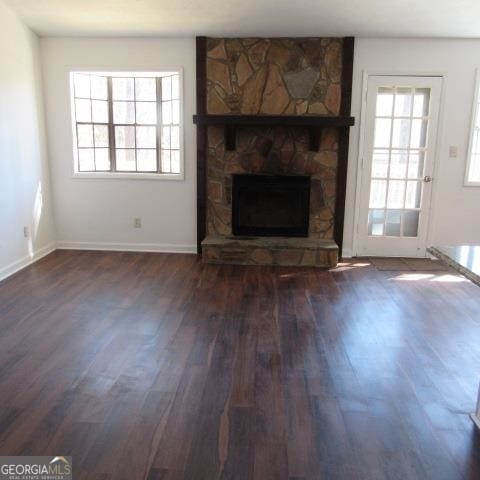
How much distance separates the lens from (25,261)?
15.5 ft

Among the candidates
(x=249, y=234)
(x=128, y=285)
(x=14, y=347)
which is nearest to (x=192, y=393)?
(x=14, y=347)

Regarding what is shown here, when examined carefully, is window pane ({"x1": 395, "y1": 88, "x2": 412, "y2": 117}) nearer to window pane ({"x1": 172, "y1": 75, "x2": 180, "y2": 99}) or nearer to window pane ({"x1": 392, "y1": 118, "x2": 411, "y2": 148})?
window pane ({"x1": 392, "y1": 118, "x2": 411, "y2": 148})

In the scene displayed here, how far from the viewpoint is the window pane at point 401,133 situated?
4.95 meters

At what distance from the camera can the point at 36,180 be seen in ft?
16.3

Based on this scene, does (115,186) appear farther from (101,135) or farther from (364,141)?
(364,141)

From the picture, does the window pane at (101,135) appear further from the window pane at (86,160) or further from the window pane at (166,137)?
the window pane at (166,137)

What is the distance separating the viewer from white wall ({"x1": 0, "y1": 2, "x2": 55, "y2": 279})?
4320 mm

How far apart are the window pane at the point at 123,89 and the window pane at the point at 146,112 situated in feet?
0.48

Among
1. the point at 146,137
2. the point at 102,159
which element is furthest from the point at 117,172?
the point at 146,137

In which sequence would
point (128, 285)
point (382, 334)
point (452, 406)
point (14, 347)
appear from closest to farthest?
point (452, 406)
point (14, 347)
point (382, 334)
point (128, 285)

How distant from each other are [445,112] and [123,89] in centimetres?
378

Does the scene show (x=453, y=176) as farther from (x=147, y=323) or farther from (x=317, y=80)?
(x=147, y=323)

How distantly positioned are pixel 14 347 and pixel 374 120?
4.21 m
